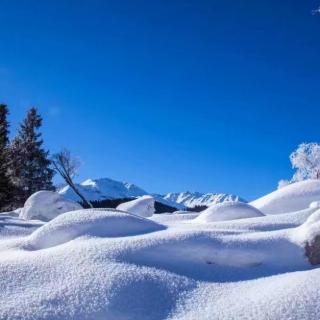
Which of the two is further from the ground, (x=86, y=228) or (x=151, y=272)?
(x=86, y=228)

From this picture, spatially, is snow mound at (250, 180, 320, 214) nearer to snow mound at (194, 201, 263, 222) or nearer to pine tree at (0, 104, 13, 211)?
snow mound at (194, 201, 263, 222)

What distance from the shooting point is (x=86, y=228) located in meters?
6.12

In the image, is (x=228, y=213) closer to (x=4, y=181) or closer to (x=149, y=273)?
(x=149, y=273)

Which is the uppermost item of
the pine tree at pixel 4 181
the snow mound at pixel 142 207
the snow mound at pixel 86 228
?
the pine tree at pixel 4 181

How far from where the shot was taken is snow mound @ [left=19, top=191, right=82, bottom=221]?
16.4 m

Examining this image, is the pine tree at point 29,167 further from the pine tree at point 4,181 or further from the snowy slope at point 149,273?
the snowy slope at point 149,273

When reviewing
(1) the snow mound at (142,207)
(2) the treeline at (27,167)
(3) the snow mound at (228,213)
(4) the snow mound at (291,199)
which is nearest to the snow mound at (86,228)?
(3) the snow mound at (228,213)

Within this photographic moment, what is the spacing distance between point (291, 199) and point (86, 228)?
684 centimetres

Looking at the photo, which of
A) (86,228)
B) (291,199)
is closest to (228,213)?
(291,199)

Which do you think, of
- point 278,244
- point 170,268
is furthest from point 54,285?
point 278,244

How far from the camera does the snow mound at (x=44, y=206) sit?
16.4 meters

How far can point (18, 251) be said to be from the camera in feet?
19.8

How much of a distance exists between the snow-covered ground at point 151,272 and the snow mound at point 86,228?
0.01m

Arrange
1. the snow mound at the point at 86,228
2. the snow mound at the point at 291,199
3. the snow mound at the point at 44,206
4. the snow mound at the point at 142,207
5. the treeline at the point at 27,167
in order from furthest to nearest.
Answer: the treeline at the point at 27,167
the snow mound at the point at 142,207
the snow mound at the point at 44,206
the snow mound at the point at 291,199
the snow mound at the point at 86,228
